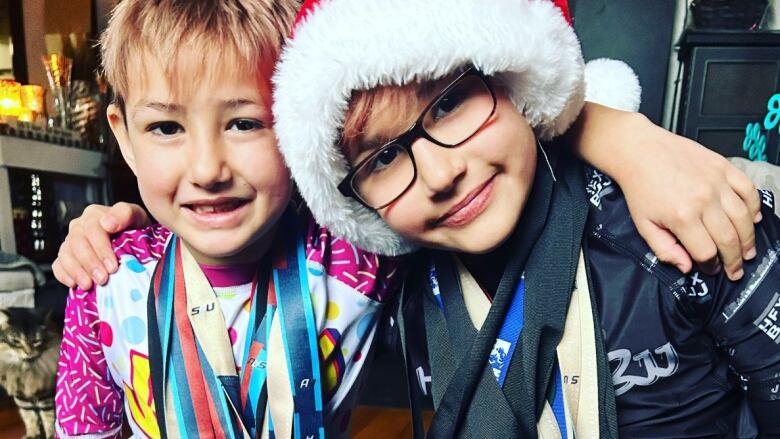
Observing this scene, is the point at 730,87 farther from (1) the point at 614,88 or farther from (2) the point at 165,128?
(2) the point at 165,128

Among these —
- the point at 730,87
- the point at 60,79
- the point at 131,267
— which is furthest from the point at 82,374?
the point at 730,87

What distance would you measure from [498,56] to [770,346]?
46cm

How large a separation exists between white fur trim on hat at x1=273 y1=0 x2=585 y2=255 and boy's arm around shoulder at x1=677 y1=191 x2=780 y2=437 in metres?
0.27

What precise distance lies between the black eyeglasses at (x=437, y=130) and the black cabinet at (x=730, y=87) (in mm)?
1742

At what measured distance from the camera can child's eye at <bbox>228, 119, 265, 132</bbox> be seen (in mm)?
667

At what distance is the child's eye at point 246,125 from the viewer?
67 centimetres

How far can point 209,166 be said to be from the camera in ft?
2.08

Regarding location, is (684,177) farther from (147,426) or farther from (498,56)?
(147,426)

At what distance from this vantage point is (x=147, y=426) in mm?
804

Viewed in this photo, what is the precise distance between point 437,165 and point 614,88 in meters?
0.45

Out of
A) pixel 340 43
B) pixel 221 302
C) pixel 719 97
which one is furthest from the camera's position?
pixel 719 97

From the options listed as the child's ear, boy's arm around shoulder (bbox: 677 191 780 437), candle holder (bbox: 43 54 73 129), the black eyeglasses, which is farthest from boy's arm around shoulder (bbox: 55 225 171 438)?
candle holder (bbox: 43 54 73 129)

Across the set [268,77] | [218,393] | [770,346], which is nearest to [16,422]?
[218,393]

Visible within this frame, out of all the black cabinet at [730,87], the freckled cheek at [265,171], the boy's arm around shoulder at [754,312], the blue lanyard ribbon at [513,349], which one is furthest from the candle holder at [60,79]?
the black cabinet at [730,87]
